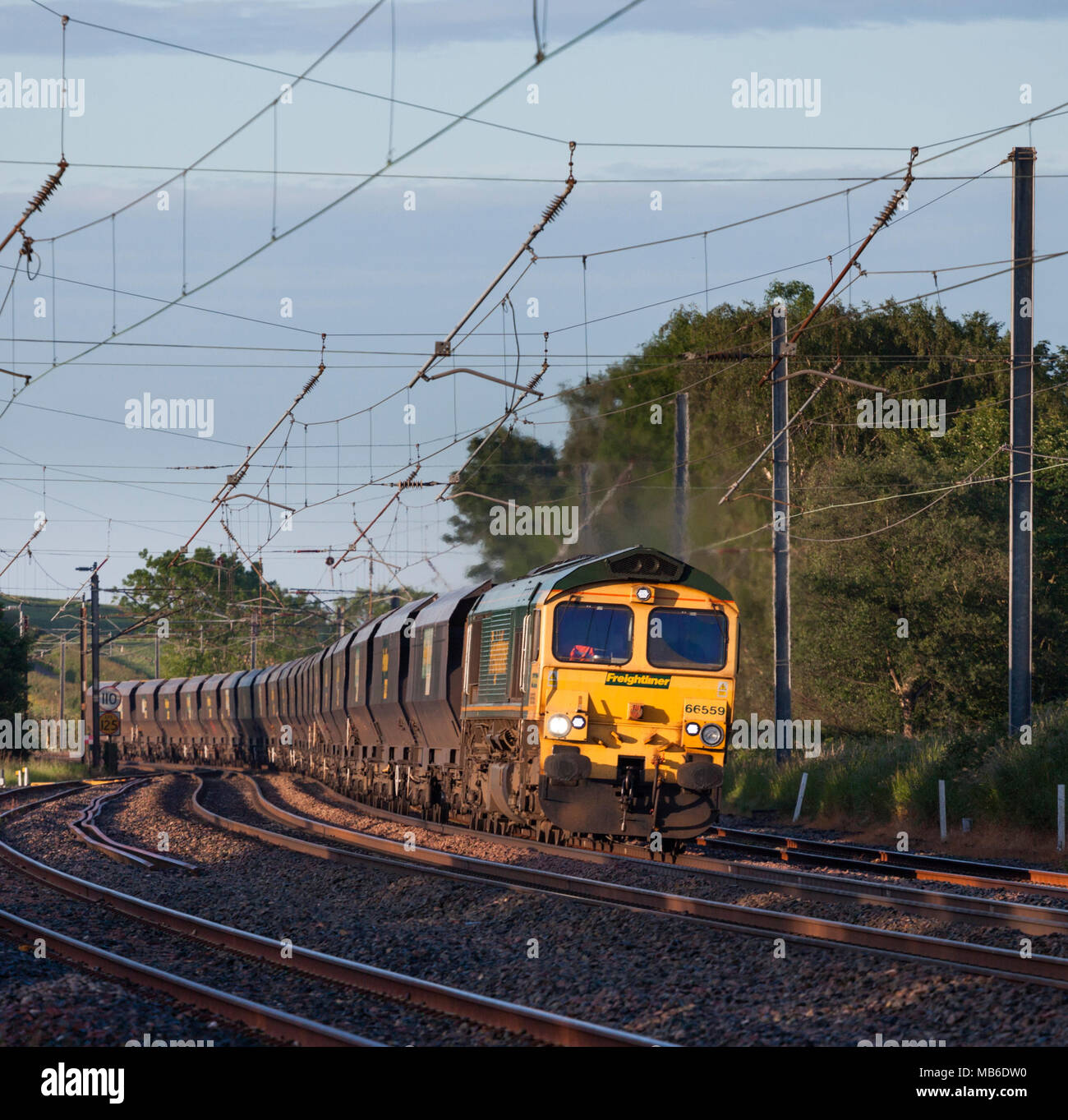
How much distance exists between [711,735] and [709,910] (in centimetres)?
416

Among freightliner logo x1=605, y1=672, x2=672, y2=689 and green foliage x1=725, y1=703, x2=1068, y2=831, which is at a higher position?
freightliner logo x1=605, y1=672, x2=672, y2=689

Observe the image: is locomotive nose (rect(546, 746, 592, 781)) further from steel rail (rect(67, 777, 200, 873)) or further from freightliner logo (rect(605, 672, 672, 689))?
steel rail (rect(67, 777, 200, 873))

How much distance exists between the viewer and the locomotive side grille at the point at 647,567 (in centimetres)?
1738

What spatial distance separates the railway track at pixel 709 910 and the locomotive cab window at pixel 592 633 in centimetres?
274

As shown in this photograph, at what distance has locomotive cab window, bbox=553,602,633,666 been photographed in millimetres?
16844

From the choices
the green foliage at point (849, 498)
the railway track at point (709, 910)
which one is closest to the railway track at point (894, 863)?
the railway track at point (709, 910)

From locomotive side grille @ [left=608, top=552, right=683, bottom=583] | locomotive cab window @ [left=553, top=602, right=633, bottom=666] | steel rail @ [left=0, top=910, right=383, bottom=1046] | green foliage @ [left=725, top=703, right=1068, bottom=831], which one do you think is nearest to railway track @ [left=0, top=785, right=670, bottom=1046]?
steel rail @ [left=0, top=910, right=383, bottom=1046]

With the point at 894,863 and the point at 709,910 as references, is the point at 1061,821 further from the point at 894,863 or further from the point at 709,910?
the point at 709,910

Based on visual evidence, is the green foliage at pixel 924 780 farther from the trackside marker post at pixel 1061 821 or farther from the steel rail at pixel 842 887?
the steel rail at pixel 842 887

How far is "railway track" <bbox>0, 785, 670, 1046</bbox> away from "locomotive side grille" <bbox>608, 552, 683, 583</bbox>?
689cm

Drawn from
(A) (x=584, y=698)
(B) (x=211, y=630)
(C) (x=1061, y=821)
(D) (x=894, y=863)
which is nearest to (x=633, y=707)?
(A) (x=584, y=698)
